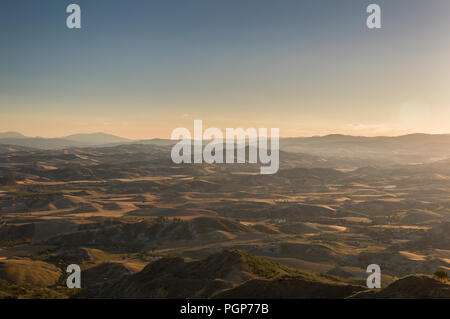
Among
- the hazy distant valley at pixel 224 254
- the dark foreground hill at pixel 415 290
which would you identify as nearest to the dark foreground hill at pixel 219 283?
the hazy distant valley at pixel 224 254

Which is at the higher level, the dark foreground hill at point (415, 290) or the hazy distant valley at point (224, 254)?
the dark foreground hill at point (415, 290)

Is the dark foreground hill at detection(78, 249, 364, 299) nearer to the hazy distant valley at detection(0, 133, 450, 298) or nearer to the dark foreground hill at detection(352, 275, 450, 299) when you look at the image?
the hazy distant valley at detection(0, 133, 450, 298)

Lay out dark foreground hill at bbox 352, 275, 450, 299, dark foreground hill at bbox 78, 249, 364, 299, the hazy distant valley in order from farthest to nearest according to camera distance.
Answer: the hazy distant valley → dark foreground hill at bbox 78, 249, 364, 299 → dark foreground hill at bbox 352, 275, 450, 299

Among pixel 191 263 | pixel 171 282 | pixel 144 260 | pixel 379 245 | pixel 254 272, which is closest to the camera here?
pixel 171 282

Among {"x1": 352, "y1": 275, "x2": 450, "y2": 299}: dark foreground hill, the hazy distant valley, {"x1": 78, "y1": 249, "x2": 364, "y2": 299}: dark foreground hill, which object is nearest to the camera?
{"x1": 352, "y1": 275, "x2": 450, "y2": 299}: dark foreground hill

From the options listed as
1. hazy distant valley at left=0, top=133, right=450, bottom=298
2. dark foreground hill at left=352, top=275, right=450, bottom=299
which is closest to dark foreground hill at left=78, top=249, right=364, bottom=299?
hazy distant valley at left=0, top=133, right=450, bottom=298

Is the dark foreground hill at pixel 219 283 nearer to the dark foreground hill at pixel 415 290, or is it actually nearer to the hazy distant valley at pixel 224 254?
the hazy distant valley at pixel 224 254

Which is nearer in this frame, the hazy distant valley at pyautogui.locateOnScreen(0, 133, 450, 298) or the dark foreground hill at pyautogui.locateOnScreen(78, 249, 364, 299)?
the dark foreground hill at pyautogui.locateOnScreen(78, 249, 364, 299)

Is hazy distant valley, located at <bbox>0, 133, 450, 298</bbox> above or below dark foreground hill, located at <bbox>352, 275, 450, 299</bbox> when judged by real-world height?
below
